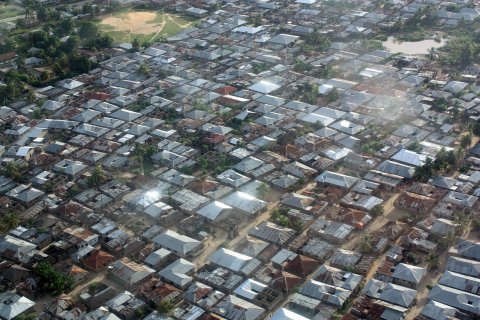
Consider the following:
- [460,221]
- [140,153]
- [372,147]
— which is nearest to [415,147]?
[372,147]

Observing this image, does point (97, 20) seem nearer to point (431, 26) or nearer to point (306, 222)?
point (431, 26)

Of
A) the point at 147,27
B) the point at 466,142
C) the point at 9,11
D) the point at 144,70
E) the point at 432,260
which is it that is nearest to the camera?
the point at 432,260

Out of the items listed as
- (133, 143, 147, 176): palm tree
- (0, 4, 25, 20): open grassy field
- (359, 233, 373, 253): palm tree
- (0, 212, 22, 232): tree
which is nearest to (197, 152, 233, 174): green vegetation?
(133, 143, 147, 176): palm tree

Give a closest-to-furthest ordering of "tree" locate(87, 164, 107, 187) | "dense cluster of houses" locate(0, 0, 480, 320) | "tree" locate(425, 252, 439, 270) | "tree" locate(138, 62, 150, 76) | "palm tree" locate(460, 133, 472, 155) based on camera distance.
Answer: "dense cluster of houses" locate(0, 0, 480, 320) → "tree" locate(425, 252, 439, 270) → "tree" locate(87, 164, 107, 187) → "palm tree" locate(460, 133, 472, 155) → "tree" locate(138, 62, 150, 76)

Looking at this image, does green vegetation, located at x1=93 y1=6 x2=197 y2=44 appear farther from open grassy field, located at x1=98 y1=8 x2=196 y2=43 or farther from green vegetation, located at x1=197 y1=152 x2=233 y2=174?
green vegetation, located at x1=197 y1=152 x2=233 y2=174

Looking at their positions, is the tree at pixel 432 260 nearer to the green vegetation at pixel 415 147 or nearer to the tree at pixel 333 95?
the green vegetation at pixel 415 147

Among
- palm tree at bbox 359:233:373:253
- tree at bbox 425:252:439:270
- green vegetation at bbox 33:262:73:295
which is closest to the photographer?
tree at bbox 425:252:439:270

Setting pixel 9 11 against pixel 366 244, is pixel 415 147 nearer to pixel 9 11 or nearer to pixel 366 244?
pixel 366 244
